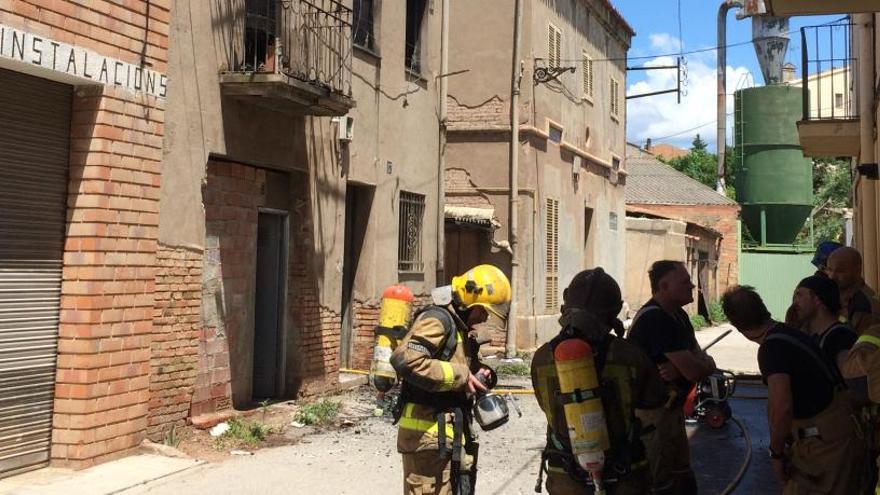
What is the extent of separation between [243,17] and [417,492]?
238 inches

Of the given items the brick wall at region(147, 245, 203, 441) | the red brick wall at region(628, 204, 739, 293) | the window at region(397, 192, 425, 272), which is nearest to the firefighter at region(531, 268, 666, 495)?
the brick wall at region(147, 245, 203, 441)

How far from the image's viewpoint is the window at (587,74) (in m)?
20.5

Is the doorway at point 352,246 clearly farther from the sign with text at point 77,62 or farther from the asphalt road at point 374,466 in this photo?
the sign with text at point 77,62

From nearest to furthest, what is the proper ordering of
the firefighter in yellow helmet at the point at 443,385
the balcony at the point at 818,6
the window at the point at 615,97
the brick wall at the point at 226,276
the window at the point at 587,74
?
the firefighter in yellow helmet at the point at 443,385
the balcony at the point at 818,6
the brick wall at the point at 226,276
the window at the point at 587,74
the window at the point at 615,97

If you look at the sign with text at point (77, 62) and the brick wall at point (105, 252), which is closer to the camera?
the sign with text at point (77, 62)

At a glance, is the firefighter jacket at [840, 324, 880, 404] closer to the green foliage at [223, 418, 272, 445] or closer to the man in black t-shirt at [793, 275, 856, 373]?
the man in black t-shirt at [793, 275, 856, 373]

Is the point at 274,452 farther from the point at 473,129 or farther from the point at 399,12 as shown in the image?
the point at 473,129

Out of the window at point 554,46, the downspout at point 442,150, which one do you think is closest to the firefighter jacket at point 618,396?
the downspout at point 442,150

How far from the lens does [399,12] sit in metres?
12.4

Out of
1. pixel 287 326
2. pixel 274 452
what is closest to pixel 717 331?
pixel 287 326

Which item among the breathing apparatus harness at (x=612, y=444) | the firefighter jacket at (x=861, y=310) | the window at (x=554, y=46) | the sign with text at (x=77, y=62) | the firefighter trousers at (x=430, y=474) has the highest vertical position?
the window at (x=554, y=46)

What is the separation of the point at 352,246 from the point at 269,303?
2.32 m

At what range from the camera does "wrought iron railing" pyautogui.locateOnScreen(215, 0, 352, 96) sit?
8.74 m

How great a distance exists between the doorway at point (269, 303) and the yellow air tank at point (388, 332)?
3259 mm
